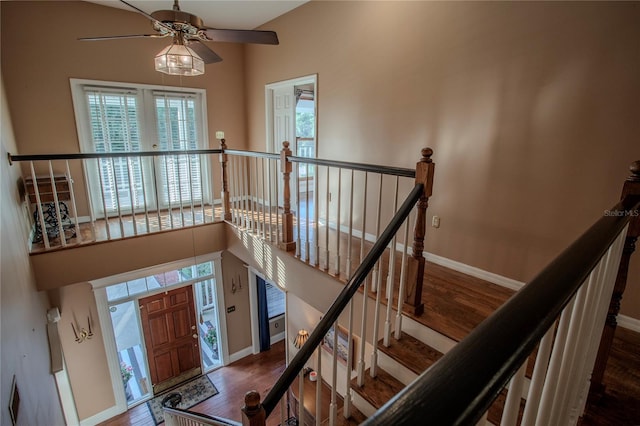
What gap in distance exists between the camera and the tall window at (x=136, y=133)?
4.53 meters

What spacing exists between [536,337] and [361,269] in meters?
1.22

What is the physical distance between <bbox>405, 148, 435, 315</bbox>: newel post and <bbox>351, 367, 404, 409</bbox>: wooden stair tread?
467 mm

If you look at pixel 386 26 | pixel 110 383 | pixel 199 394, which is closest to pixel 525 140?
pixel 386 26

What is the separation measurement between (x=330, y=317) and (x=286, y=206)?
1.94 metres

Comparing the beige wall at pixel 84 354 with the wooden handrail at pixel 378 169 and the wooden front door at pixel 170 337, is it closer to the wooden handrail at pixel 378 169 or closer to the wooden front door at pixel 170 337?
the wooden front door at pixel 170 337

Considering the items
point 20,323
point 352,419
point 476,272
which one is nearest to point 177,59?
point 20,323

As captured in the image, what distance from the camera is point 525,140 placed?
2578 millimetres

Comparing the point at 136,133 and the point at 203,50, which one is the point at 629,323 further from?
the point at 136,133

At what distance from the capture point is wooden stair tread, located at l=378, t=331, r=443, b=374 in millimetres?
1972

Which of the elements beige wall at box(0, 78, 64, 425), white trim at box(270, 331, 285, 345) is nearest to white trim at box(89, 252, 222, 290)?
beige wall at box(0, 78, 64, 425)

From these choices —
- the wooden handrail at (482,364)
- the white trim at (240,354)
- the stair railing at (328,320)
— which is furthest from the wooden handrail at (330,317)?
the white trim at (240,354)

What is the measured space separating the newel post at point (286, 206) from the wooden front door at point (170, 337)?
3031 millimetres

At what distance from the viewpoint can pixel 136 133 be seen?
4.93 m

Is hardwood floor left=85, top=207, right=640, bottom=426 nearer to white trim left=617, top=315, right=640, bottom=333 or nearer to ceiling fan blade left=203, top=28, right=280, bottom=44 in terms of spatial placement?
white trim left=617, top=315, right=640, bottom=333
